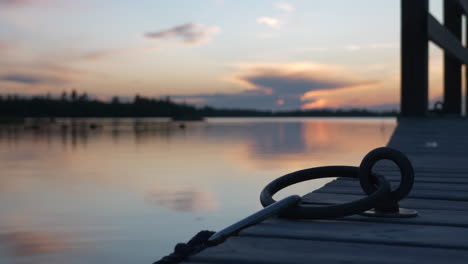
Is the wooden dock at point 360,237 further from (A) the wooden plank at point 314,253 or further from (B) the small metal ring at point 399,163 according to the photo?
(B) the small metal ring at point 399,163

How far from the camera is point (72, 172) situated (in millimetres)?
25000

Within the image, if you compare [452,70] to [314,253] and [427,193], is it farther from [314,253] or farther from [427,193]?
[314,253]

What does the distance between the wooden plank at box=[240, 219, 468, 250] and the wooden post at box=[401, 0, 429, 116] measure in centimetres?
470

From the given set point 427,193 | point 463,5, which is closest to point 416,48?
point 463,5

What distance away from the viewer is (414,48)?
6.21 meters

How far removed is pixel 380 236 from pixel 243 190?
17965 mm

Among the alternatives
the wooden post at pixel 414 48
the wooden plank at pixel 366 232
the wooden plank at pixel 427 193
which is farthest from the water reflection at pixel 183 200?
the wooden plank at pixel 366 232

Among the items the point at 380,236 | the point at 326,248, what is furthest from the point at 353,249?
the point at 380,236

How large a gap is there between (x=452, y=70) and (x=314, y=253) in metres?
7.95

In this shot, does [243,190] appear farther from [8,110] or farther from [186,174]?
[8,110]

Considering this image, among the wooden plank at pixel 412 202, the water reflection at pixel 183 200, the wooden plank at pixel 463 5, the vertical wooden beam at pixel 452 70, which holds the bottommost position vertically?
the water reflection at pixel 183 200

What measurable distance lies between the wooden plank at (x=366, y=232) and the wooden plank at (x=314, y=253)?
58 millimetres

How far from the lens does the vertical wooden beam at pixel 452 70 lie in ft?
27.5

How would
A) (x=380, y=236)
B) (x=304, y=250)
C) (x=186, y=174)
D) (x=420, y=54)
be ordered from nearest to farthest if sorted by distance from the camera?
(x=304, y=250)
(x=380, y=236)
(x=420, y=54)
(x=186, y=174)
